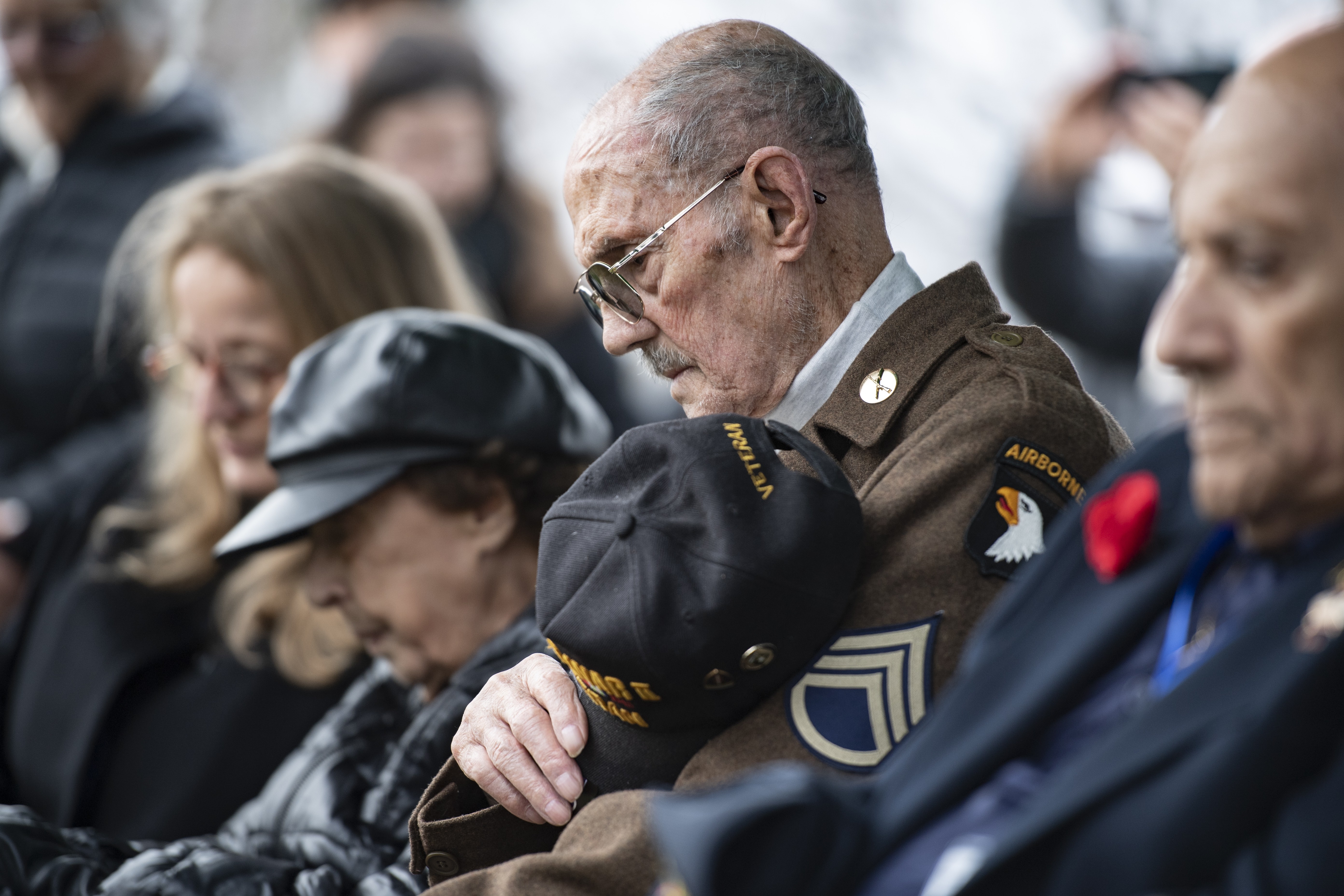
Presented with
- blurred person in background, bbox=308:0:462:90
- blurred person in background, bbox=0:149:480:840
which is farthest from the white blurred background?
blurred person in background, bbox=0:149:480:840

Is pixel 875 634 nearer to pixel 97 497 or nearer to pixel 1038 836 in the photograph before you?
pixel 1038 836

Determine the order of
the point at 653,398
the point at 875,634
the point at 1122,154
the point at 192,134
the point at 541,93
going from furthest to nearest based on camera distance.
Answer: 1. the point at 541,93
2. the point at 653,398
3. the point at 192,134
4. the point at 1122,154
5. the point at 875,634

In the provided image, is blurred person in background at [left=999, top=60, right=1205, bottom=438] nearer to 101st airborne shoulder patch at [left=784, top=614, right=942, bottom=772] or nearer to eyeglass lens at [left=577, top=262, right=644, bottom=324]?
eyeglass lens at [left=577, top=262, right=644, bottom=324]

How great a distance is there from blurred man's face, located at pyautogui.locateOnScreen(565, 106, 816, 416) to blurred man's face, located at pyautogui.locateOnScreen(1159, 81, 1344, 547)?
0.90 metres

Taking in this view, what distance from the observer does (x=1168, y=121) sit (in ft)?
9.72

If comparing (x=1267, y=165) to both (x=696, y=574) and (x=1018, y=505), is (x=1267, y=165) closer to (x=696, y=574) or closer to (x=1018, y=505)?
(x=1018, y=505)

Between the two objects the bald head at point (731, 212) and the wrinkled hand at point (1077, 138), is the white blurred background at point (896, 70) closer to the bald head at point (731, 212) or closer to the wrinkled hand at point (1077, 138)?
the wrinkled hand at point (1077, 138)

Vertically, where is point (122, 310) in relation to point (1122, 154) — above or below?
below

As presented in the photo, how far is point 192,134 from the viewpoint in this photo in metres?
4.98

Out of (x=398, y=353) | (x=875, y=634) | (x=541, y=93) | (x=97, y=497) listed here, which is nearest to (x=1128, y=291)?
(x=398, y=353)

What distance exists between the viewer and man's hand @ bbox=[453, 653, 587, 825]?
6.83 feet

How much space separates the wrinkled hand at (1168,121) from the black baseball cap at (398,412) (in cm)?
124

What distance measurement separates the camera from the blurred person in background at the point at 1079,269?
12.0 feet

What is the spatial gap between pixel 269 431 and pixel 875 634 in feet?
5.45
